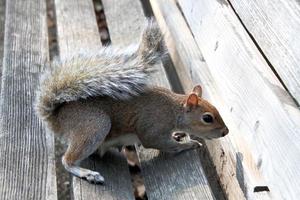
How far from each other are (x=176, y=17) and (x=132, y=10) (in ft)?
1.06

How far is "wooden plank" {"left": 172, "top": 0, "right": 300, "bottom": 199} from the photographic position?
5.59 feet

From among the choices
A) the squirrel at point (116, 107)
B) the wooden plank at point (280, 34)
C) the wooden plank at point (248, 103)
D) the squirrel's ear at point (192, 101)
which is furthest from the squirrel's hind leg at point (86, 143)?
the wooden plank at point (280, 34)

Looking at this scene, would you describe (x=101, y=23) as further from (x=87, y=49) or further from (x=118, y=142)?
(x=118, y=142)

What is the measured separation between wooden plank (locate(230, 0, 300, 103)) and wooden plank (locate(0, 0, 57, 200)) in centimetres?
83

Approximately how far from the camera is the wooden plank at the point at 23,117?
7.01 ft

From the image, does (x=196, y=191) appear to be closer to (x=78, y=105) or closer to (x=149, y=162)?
(x=149, y=162)

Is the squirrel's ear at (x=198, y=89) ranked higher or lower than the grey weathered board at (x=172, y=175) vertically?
higher

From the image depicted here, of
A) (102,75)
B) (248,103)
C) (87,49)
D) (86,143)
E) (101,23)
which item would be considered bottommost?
(101,23)

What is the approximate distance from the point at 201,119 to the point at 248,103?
0.33m

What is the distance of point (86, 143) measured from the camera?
2.11m

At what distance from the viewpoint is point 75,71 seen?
2.22 m

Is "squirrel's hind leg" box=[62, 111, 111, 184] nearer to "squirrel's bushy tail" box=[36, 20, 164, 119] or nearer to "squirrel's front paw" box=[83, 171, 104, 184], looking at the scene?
"squirrel's front paw" box=[83, 171, 104, 184]

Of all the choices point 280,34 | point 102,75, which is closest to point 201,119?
point 102,75

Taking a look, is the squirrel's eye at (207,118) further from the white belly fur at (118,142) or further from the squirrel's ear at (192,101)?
the white belly fur at (118,142)
